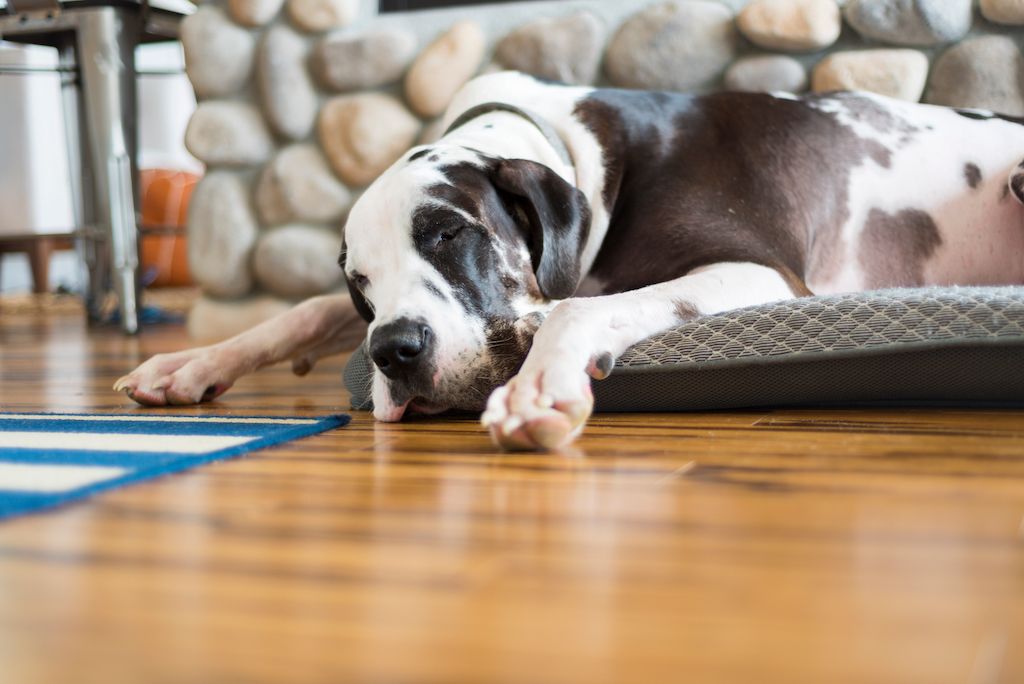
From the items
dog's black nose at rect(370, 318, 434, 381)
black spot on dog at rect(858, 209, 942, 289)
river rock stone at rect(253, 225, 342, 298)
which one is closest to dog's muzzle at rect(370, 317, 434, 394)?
dog's black nose at rect(370, 318, 434, 381)

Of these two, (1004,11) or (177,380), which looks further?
(1004,11)

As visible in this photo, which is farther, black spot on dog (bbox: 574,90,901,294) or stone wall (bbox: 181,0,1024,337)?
stone wall (bbox: 181,0,1024,337)

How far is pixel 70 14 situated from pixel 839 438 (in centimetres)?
362

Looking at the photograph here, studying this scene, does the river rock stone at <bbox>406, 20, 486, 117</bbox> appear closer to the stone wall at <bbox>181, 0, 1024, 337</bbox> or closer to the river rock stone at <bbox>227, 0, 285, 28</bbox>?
the stone wall at <bbox>181, 0, 1024, 337</bbox>

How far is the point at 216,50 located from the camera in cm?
392

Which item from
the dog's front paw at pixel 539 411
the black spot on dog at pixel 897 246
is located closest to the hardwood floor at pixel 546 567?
Answer: the dog's front paw at pixel 539 411

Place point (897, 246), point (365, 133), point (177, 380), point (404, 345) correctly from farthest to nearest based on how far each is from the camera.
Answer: point (365, 133) → point (897, 246) → point (177, 380) → point (404, 345)

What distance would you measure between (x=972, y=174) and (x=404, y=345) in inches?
58.2

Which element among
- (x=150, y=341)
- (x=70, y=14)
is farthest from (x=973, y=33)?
(x=70, y=14)

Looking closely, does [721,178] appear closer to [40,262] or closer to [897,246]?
[897,246]

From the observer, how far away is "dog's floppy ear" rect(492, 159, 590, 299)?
192 cm

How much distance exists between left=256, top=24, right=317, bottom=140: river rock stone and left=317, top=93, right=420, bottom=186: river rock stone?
93mm

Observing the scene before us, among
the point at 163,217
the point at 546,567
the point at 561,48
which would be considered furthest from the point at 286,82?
the point at 163,217

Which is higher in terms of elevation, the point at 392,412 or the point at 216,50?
the point at 216,50
